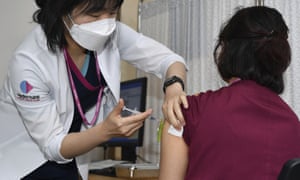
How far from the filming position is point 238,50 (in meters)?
1.10

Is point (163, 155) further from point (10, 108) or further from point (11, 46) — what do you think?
point (11, 46)

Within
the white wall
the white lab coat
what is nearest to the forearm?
the white lab coat

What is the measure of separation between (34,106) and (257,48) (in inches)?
26.8

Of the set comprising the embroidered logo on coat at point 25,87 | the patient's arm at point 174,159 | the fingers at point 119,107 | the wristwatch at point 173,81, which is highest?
the embroidered logo on coat at point 25,87

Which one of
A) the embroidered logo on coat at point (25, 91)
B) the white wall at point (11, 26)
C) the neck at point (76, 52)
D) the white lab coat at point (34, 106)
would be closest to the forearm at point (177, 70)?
the white lab coat at point (34, 106)

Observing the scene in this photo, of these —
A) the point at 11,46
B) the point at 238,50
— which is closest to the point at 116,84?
the point at 238,50

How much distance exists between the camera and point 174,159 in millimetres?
1121

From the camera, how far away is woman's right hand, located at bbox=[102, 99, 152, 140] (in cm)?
104

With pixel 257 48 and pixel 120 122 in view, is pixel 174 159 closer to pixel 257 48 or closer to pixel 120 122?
pixel 120 122

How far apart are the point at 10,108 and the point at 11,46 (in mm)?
1609

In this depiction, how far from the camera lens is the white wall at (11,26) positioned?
2.73 meters

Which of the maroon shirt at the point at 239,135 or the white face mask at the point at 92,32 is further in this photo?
the white face mask at the point at 92,32

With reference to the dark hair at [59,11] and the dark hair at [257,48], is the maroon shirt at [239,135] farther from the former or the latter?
the dark hair at [59,11]

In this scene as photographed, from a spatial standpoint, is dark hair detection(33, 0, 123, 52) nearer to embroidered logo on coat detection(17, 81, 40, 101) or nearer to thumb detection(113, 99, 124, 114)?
embroidered logo on coat detection(17, 81, 40, 101)
